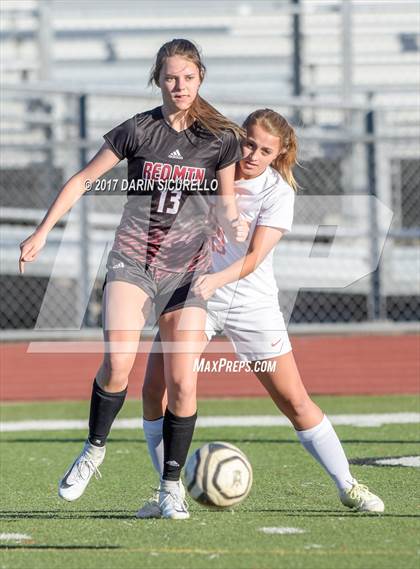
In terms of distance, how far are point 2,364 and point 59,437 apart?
3368 mm

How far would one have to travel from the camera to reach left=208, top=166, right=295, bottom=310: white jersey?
5.25 metres

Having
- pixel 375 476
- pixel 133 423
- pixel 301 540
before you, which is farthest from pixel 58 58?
pixel 301 540

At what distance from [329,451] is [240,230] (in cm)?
103

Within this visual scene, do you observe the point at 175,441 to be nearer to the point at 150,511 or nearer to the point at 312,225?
the point at 150,511

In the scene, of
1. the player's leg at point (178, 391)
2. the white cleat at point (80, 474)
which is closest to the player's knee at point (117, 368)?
the player's leg at point (178, 391)

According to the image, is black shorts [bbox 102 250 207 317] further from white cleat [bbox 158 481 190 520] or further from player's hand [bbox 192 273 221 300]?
white cleat [bbox 158 481 190 520]

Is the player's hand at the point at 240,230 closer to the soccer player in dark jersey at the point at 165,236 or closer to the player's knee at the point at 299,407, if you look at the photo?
the soccer player in dark jersey at the point at 165,236

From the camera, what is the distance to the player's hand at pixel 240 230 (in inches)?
204

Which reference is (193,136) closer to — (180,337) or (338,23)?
(180,337)

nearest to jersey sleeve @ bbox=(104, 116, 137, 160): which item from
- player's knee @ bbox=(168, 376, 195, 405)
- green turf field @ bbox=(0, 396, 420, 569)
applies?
player's knee @ bbox=(168, 376, 195, 405)

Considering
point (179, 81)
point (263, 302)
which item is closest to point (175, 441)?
point (263, 302)

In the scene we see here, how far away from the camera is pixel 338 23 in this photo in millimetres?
15695

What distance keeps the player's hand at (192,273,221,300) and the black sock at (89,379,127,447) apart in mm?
538

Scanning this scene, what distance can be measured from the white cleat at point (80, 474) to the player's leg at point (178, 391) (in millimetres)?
300
